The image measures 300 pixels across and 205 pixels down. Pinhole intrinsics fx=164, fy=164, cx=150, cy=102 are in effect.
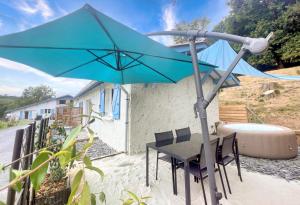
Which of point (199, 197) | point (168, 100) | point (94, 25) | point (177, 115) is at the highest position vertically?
point (94, 25)

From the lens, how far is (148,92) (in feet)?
18.0

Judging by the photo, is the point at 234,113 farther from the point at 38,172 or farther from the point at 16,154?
the point at 38,172

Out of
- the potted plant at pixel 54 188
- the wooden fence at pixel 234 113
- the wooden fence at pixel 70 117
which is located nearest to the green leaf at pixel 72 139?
the wooden fence at pixel 70 117

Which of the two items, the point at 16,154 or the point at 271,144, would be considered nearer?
the point at 16,154

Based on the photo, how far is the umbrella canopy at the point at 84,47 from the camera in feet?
5.64

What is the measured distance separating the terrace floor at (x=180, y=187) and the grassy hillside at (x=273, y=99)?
7010 millimetres

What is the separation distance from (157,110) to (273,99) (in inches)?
449

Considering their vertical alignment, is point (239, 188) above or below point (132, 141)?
below

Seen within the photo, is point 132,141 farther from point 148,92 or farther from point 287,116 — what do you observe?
point 287,116

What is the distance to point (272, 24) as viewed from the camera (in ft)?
A: 51.5

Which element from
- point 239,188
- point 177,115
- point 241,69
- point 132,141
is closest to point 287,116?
point 241,69

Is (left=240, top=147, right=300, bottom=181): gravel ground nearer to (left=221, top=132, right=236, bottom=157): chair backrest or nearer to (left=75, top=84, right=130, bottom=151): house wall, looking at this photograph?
(left=221, top=132, right=236, bottom=157): chair backrest

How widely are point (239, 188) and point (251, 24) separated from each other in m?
19.3

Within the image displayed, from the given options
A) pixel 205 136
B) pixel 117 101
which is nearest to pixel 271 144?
Answer: pixel 205 136
